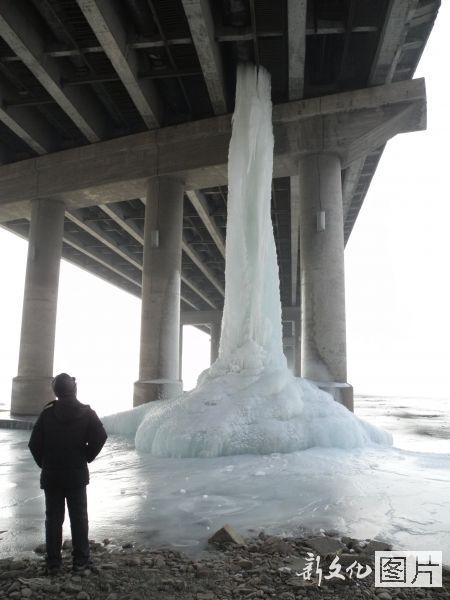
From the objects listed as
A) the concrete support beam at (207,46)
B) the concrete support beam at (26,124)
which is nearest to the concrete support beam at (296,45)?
the concrete support beam at (207,46)

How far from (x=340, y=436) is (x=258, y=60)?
29.1 ft

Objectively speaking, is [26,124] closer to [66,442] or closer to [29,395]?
[29,395]

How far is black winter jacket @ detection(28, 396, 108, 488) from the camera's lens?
3094 millimetres

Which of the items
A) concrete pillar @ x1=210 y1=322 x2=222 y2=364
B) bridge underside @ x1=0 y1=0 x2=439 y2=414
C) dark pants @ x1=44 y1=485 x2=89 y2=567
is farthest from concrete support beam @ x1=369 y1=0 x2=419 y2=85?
concrete pillar @ x1=210 y1=322 x2=222 y2=364

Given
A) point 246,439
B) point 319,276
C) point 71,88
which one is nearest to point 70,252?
point 71,88

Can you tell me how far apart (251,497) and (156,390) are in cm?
776

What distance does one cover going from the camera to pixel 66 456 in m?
3.11

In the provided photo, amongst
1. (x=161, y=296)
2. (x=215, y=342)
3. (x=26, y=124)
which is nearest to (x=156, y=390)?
(x=161, y=296)

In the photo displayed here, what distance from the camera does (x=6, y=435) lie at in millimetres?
10852

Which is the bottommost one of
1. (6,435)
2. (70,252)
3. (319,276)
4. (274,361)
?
(6,435)

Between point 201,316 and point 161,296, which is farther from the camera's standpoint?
point 201,316

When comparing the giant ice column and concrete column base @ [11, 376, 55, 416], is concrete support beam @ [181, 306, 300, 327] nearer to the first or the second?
concrete column base @ [11, 376, 55, 416]

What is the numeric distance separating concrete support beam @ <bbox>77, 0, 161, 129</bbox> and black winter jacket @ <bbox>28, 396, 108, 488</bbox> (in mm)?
9003

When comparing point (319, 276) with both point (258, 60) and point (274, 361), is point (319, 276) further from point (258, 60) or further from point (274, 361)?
point (258, 60)
